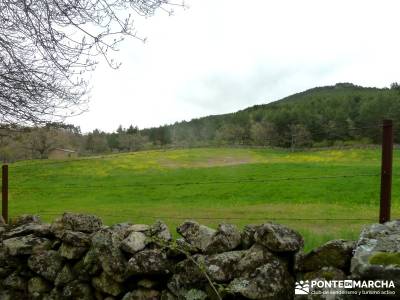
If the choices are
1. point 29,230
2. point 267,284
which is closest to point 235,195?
point 29,230

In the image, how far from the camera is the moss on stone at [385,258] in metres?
2.82

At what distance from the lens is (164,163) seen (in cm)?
4334

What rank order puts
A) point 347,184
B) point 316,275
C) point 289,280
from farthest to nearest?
1. point 347,184
2. point 289,280
3. point 316,275

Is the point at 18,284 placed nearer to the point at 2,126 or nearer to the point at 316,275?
the point at 2,126

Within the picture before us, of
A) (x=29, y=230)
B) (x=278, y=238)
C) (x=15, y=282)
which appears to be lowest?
(x=15, y=282)

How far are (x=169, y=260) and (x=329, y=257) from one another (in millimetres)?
1646

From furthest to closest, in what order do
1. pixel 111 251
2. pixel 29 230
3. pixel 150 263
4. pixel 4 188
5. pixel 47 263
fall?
pixel 4 188 < pixel 29 230 < pixel 47 263 < pixel 111 251 < pixel 150 263

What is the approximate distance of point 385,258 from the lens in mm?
2859

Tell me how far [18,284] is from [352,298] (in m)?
4.16

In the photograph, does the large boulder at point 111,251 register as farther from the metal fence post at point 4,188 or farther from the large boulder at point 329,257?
the metal fence post at point 4,188

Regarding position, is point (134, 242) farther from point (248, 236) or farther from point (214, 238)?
point (248, 236)

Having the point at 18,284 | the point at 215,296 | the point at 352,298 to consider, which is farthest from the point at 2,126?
the point at 352,298

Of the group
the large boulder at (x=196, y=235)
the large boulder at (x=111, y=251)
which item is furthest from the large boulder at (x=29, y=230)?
the large boulder at (x=196, y=235)

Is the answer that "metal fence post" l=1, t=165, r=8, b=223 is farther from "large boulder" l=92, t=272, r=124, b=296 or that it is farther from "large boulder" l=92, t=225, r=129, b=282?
"large boulder" l=92, t=272, r=124, b=296
